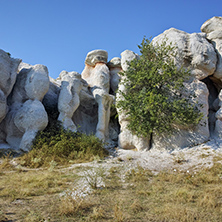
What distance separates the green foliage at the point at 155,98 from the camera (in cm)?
971

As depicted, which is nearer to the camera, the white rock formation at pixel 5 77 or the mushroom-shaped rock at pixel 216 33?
the white rock formation at pixel 5 77

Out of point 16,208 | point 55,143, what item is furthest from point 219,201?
point 55,143

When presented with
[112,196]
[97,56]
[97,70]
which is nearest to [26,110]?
[112,196]

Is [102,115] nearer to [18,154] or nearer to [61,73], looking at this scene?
[61,73]

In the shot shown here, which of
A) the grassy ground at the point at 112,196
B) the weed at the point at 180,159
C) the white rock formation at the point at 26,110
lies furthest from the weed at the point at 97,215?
the white rock formation at the point at 26,110

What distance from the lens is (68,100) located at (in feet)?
37.1

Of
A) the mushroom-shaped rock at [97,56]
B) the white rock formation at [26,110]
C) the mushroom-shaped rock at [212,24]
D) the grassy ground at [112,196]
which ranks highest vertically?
the mushroom-shaped rock at [212,24]

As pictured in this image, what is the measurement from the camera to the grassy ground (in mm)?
3818

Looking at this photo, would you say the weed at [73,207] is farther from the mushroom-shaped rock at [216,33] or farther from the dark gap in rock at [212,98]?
the mushroom-shaped rock at [216,33]

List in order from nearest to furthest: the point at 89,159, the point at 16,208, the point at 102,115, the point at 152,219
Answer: the point at 152,219 → the point at 16,208 → the point at 89,159 → the point at 102,115

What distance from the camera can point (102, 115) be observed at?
12609mm

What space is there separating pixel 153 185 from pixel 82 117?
27.8 ft

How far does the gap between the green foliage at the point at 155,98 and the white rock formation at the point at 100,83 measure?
1705 mm

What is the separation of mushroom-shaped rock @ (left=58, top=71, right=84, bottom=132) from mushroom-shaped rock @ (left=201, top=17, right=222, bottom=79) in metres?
7.56
